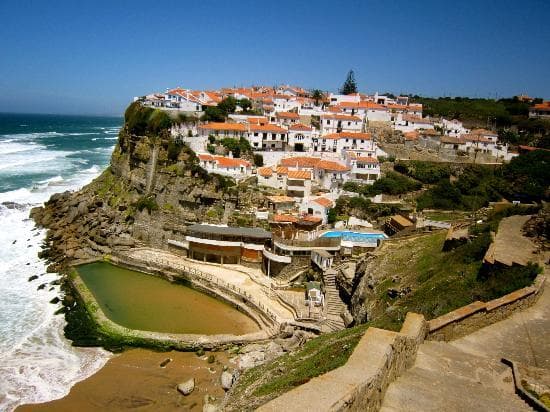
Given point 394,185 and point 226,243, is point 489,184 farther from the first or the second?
point 226,243

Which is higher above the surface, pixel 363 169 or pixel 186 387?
pixel 363 169

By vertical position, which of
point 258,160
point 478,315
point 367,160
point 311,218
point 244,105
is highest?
point 244,105

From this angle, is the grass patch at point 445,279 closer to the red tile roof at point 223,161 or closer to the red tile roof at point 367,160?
the red tile roof at point 367,160

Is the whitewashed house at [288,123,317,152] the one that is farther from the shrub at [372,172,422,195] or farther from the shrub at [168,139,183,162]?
the shrub at [168,139,183,162]

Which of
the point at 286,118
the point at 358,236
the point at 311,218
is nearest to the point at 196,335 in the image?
the point at 358,236

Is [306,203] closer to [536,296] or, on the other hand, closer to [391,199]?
[391,199]

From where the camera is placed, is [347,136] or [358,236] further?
[347,136]

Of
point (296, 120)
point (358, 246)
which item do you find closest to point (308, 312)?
point (358, 246)
